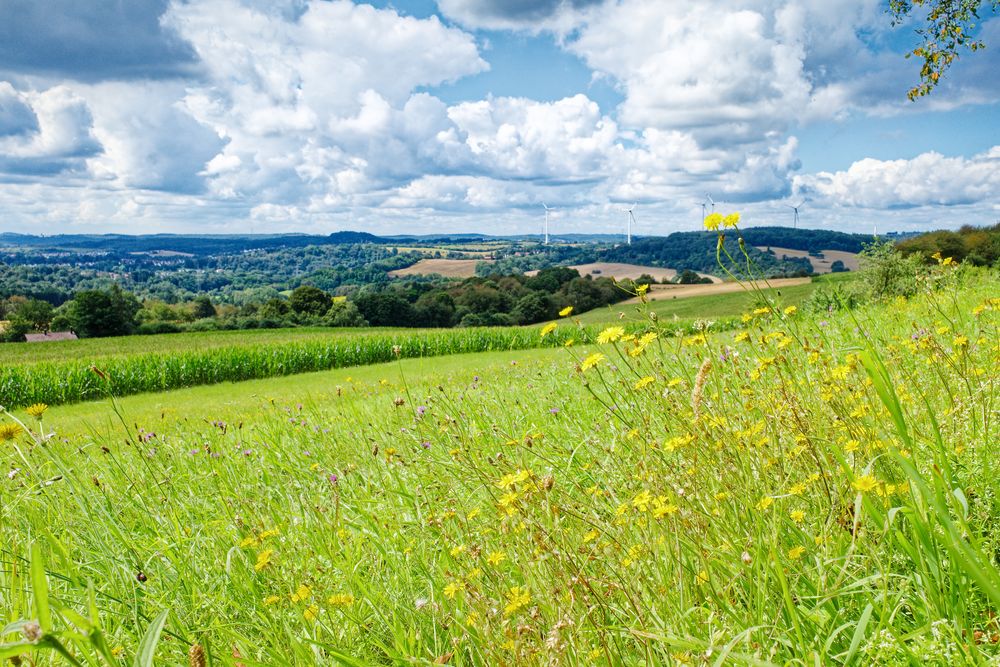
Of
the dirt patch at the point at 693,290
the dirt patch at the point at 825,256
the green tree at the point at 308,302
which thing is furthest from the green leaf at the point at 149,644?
the dirt patch at the point at 825,256

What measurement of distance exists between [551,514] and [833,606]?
90 centimetres

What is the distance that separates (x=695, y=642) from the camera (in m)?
1.46

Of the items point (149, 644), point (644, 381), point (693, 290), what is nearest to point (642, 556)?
point (644, 381)

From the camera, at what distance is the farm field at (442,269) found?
134 m

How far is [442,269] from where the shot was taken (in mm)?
144250

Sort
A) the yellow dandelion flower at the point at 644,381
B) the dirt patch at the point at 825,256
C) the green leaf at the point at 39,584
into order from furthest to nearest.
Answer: the dirt patch at the point at 825,256
the yellow dandelion flower at the point at 644,381
the green leaf at the point at 39,584

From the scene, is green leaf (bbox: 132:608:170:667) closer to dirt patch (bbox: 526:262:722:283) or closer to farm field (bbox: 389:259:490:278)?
dirt patch (bbox: 526:262:722:283)

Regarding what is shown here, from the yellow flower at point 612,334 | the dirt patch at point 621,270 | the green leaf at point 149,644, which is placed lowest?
the dirt patch at point 621,270

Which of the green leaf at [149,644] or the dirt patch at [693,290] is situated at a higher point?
the green leaf at [149,644]

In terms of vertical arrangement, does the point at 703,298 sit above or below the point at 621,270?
below

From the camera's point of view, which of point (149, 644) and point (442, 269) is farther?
point (442, 269)

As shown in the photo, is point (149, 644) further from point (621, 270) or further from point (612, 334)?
point (621, 270)

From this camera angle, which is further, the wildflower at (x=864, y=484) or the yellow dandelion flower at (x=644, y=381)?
the yellow dandelion flower at (x=644, y=381)

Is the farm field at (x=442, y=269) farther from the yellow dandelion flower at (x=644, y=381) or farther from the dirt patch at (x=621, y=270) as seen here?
the yellow dandelion flower at (x=644, y=381)
